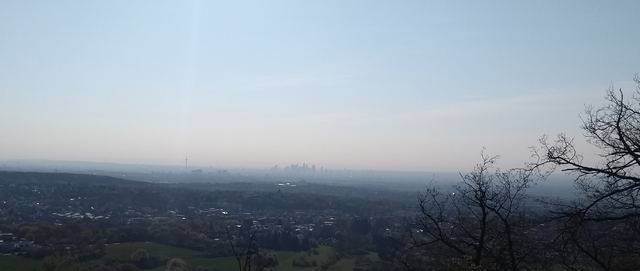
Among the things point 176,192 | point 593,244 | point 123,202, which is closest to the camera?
point 593,244

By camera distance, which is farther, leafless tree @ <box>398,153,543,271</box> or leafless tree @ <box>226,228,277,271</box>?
leafless tree @ <box>398,153,543,271</box>

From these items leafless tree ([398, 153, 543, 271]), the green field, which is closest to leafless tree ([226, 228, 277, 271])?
leafless tree ([398, 153, 543, 271])

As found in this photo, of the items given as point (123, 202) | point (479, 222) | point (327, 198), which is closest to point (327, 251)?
point (479, 222)

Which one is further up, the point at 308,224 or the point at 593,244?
the point at 593,244

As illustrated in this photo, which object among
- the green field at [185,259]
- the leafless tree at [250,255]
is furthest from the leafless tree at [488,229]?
the green field at [185,259]

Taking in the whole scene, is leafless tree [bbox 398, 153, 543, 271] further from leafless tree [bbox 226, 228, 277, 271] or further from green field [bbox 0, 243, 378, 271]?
green field [bbox 0, 243, 378, 271]

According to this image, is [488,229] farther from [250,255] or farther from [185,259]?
[185,259]

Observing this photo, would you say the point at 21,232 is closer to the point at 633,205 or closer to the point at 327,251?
the point at 327,251
